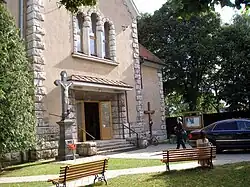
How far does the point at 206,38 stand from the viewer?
30875mm

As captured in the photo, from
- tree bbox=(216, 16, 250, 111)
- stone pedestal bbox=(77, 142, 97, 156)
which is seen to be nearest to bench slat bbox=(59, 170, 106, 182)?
stone pedestal bbox=(77, 142, 97, 156)

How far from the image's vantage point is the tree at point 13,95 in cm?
1237

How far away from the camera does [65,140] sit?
49.2ft

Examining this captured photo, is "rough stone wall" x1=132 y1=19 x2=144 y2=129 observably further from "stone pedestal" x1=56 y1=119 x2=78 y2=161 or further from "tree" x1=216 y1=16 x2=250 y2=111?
"tree" x1=216 y1=16 x2=250 y2=111

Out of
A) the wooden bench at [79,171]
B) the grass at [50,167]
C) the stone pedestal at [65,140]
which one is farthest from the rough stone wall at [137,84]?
the wooden bench at [79,171]

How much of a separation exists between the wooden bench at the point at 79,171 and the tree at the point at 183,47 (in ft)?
74.7

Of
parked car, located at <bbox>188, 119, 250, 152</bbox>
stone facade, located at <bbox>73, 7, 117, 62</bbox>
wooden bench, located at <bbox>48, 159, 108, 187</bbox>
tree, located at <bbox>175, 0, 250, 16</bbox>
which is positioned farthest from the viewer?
stone facade, located at <bbox>73, 7, 117, 62</bbox>

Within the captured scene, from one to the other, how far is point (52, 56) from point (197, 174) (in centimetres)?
1000

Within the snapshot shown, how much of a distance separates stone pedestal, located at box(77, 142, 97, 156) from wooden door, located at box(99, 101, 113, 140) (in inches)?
161

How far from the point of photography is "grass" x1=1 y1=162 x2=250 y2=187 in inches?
338

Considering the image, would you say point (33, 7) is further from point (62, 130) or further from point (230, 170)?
point (230, 170)

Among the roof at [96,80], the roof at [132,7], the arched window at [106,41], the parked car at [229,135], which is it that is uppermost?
the roof at [132,7]

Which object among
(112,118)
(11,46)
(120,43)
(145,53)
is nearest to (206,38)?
(145,53)

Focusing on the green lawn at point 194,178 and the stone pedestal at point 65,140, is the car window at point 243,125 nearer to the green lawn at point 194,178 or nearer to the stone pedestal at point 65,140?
the green lawn at point 194,178
